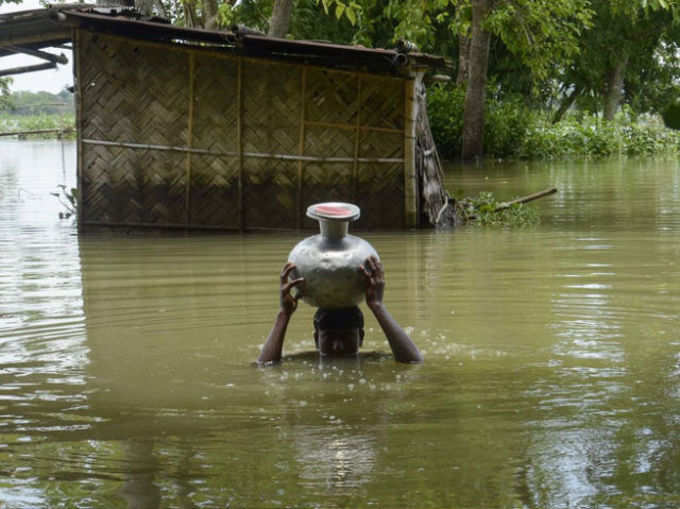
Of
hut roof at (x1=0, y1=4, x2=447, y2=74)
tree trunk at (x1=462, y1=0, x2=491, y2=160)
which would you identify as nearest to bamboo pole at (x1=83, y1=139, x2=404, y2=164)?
hut roof at (x1=0, y1=4, x2=447, y2=74)

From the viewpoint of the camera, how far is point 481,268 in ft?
28.9

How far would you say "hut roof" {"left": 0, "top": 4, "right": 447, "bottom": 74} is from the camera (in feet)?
35.6

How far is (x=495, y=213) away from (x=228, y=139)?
134 inches

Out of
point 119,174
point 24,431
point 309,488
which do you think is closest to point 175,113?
point 119,174

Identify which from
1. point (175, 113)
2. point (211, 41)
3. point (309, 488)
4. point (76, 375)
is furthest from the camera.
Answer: point (175, 113)

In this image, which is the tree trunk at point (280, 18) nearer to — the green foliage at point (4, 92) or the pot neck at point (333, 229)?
the pot neck at point (333, 229)

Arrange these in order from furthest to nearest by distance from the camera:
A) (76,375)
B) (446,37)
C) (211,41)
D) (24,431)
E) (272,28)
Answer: (446,37)
(272,28)
(211,41)
(76,375)
(24,431)

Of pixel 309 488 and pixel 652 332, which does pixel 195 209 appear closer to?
pixel 652 332

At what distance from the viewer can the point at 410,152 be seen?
37.6ft

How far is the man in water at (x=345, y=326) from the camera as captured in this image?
15.4 feet

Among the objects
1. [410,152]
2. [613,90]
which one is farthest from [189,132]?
[613,90]

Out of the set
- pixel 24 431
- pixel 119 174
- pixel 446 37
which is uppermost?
pixel 446 37

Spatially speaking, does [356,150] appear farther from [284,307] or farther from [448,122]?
[448,122]

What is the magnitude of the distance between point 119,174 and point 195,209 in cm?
95
